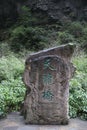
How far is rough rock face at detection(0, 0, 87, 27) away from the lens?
655 inches

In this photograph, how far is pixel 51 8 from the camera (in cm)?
1678

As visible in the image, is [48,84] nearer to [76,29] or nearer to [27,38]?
[27,38]

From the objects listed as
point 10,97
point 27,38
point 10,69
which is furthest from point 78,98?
point 27,38

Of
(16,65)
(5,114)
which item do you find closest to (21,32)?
(16,65)

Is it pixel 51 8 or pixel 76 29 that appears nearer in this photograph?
pixel 76 29

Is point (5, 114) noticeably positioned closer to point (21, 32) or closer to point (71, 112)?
point (71, 112)

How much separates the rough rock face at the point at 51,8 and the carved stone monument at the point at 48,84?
11552 mm

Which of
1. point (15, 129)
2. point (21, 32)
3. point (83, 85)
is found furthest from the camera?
point (21, 32)

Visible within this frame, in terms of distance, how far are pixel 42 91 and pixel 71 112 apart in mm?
821

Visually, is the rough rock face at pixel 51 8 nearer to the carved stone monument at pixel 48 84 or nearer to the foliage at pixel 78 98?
the foliage at pixel 78 98

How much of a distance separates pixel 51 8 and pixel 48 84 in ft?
40.0

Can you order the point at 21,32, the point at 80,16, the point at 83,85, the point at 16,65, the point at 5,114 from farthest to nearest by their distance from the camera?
the point at 80,16
the point at 21,32
the point at 16,65
the point at 83,85
the point at 5,114

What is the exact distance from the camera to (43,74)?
5078mm

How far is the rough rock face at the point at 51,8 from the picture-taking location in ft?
54.6
